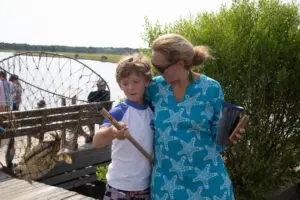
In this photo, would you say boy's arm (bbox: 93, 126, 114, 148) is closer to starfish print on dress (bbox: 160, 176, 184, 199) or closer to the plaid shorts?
the plaid shorts

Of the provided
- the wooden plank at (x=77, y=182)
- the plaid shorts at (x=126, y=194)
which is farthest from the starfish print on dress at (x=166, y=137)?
the wooden plank at (x=77, y=182)

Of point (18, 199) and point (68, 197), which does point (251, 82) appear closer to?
point (68, 197)

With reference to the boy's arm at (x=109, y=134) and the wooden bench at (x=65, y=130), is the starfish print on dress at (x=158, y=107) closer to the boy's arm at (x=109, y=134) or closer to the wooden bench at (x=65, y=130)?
the boy's arm at (x=109, y=134)

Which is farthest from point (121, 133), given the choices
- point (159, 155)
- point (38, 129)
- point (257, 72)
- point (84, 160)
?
point (84, 160)

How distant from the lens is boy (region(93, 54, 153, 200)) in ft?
7.06

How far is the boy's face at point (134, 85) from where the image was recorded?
2150 millimetres

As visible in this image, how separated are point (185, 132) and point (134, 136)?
1.03 feet

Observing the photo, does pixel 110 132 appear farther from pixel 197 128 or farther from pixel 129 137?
pixel 197 128

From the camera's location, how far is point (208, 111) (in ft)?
6.86

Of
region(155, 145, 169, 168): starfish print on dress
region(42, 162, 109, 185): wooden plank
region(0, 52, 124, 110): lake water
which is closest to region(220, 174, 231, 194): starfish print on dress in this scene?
region(155, 145, 169, 168): starfish print on dress

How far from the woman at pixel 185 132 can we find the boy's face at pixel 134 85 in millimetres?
129

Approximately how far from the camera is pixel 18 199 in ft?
13.2

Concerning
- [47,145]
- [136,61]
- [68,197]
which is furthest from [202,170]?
[47,145]

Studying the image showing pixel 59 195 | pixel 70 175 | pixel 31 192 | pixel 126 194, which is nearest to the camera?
pixel 126 194
